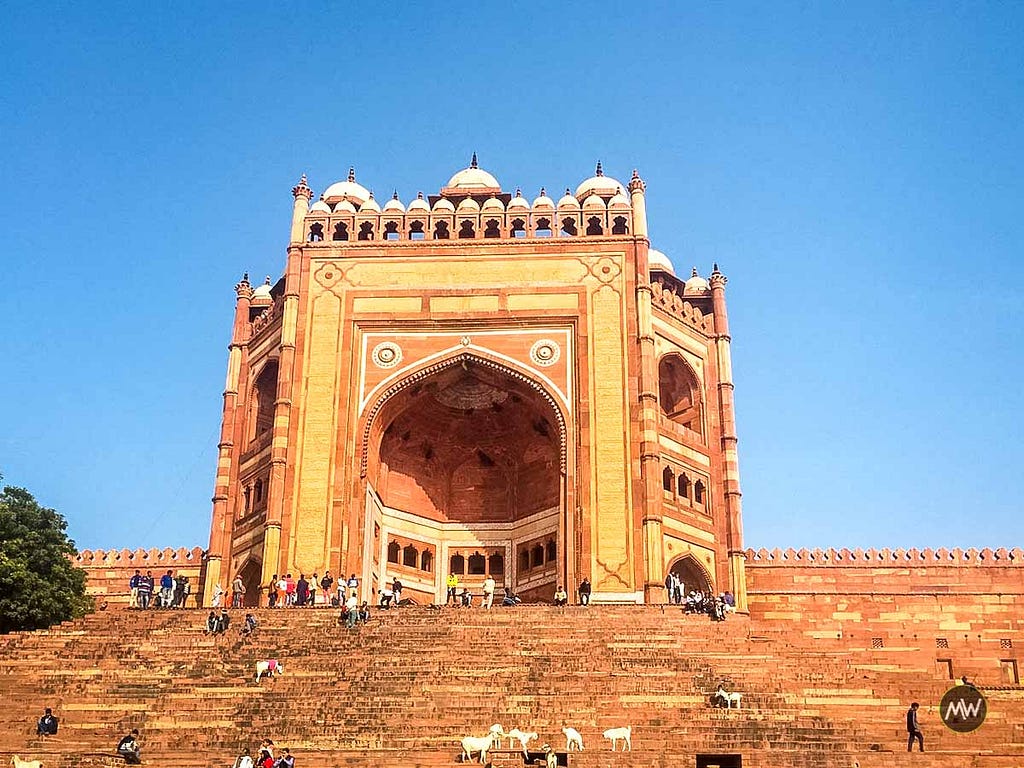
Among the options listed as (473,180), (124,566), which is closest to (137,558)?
(124,566)

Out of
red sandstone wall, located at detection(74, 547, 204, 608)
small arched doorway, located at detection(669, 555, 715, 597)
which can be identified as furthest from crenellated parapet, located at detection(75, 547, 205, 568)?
small arched doorway, located at detection(669, 555, 715, 597)

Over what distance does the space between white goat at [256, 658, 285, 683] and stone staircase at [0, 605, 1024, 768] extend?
164 mm

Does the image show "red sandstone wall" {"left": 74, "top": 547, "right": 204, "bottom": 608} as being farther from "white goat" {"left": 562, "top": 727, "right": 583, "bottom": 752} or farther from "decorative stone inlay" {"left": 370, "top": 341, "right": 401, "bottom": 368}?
"white goat" {"left": 562, "top": 727, "right": 583, "bottom": 752}

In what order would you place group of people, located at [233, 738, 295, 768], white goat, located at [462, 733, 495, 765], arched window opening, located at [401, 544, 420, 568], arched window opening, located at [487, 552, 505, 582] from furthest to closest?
arched window opening, located at [487, 552, 505, 582], arched window opening, located at [401, 544, 420, 568], white goat, located at [462, 733, 495, 765], group of people, located at [233, 738, 295, 768]

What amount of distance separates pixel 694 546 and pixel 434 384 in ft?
24.9

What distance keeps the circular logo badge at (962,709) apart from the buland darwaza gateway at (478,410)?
9.80 meters

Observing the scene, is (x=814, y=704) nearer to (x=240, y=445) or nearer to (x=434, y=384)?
(x=434, y=384)

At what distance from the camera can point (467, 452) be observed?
34031mm

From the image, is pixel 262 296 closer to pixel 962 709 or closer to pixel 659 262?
pixel 659 262

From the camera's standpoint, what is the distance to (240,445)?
3284 centimetres

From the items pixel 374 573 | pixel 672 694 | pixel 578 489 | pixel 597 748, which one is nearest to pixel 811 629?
pixel 578 489

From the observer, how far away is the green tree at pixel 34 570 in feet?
78.6

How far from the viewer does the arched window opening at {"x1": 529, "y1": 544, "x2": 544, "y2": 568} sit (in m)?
31.9

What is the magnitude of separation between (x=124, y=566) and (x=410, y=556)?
24.4ft
